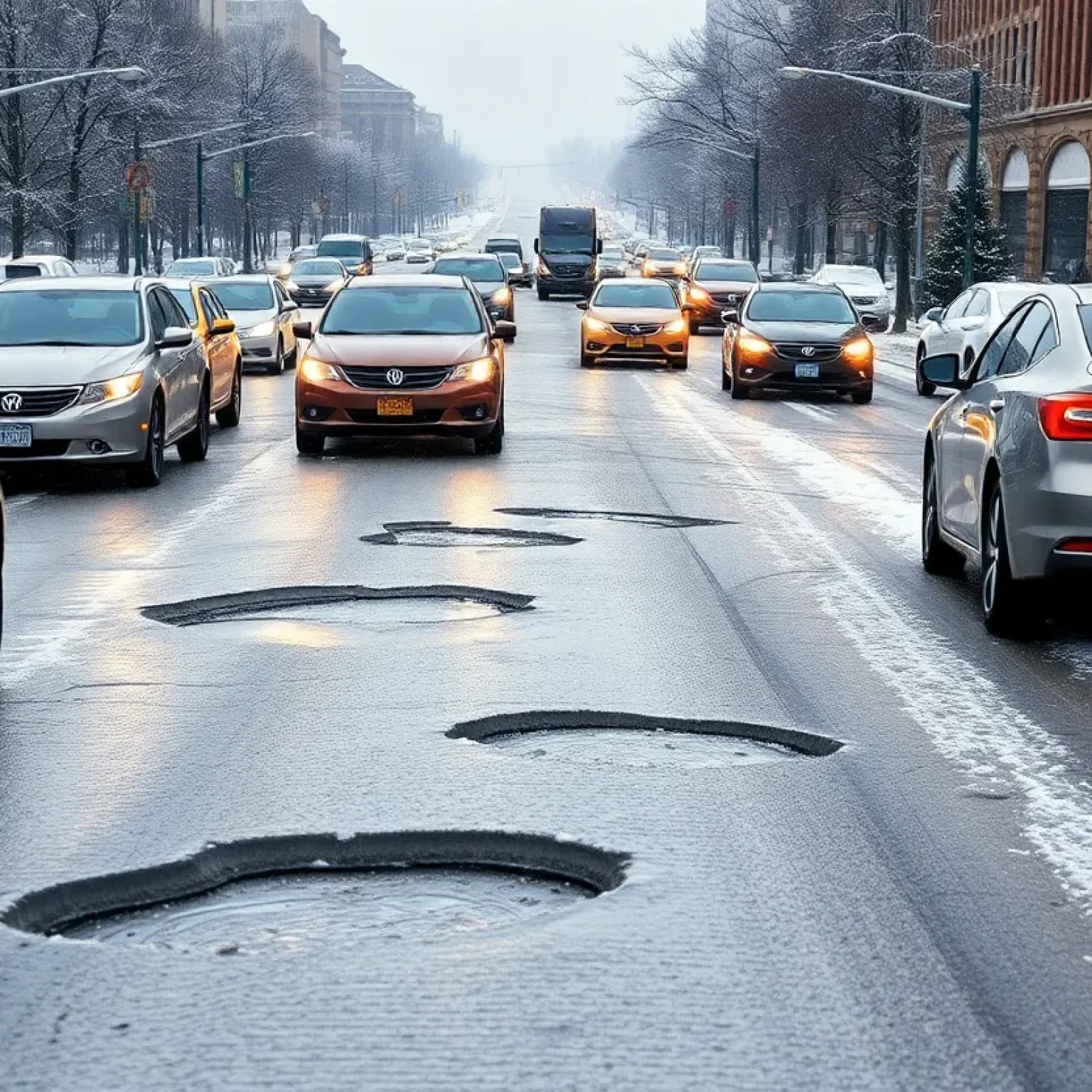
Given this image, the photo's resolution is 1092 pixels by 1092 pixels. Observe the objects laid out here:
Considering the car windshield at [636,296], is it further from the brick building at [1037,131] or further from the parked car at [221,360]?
the brick building at [1037,131]

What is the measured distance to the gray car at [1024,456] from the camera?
356 inches

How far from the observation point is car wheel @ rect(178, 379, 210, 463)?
18578 millimetres

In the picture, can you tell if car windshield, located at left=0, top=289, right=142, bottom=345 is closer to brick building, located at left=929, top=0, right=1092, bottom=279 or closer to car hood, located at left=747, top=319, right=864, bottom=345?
car hood, located at left=747, top=319, right=864, bottom=345

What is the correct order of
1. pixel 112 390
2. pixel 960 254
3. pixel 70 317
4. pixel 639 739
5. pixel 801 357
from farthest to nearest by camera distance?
pixel 960 254
pixel 801 357
pixel 70 317
pixel 112 390
pixel 639 739

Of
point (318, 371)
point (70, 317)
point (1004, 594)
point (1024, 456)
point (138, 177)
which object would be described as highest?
point (138, 177)

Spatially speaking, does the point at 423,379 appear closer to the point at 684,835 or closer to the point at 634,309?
the point at 684,835

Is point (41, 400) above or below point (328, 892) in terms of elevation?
above

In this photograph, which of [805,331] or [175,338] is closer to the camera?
[175,338]

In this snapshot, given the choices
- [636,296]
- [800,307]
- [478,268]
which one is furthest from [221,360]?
[478,268]

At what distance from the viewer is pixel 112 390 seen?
16141mm

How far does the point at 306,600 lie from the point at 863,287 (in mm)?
42592

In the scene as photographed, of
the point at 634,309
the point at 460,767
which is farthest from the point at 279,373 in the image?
the point at 460,767

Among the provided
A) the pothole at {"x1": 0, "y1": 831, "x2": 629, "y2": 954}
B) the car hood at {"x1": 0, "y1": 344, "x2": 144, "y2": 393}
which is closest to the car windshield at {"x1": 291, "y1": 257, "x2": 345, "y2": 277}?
the car hood at {"x1": 0, "y1": 344, "x2": 144, "y2": 393}

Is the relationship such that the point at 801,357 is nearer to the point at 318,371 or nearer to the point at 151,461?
the point at 318,371
